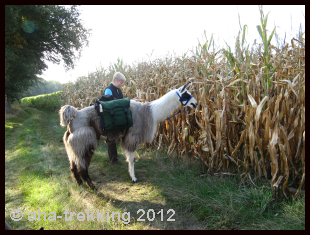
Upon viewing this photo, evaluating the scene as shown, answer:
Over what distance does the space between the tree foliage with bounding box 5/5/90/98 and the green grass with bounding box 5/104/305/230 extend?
29.6 feet

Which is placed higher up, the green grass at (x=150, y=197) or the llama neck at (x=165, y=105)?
the llama neck at (x=165, y=105)

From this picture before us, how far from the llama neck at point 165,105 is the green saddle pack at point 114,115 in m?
0.55

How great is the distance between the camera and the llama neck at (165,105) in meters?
3.59

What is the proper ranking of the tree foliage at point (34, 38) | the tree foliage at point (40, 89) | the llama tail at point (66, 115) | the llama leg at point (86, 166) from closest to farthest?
1. the llama tail at point (66, 115)
2. the llama leg at point (86, 166)
3. the tree foliage at point (34, 38)
4. the tree foliage at point (40, 89)

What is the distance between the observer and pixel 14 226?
241 centimetres

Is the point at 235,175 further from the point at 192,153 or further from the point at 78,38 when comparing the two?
the point at 78,38

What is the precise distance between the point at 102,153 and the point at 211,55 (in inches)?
158

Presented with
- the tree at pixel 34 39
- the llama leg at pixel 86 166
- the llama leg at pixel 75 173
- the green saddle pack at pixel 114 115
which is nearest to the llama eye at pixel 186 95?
the green saddle pack at pixel 114 115

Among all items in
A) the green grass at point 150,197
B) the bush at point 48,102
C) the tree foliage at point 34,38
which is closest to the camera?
the green grass at point 150,197

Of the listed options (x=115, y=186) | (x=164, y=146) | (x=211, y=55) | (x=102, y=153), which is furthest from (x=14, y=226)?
(x=211, y=55)

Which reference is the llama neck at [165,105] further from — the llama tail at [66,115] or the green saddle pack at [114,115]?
the llama tail at [66,115]

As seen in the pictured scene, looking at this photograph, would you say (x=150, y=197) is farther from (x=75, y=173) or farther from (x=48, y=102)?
(x=48, y=102)

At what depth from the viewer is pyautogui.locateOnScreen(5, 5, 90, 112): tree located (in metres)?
10.6

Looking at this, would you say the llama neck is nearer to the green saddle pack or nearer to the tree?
the green saddle pack
